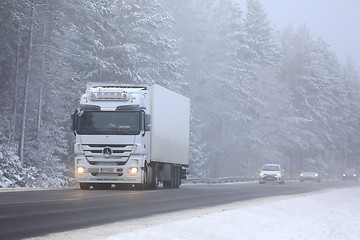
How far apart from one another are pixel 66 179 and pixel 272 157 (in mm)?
48433

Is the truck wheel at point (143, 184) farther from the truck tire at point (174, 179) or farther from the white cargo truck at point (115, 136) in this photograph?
the truck tire at point (174, 179)

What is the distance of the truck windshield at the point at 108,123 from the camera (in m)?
28.9

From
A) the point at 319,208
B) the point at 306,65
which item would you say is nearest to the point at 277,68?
the point at 306,65

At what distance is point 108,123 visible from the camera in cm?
2911

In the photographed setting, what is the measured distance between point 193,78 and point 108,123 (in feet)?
146

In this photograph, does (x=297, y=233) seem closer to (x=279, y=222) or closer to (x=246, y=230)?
(x=279, y=222)

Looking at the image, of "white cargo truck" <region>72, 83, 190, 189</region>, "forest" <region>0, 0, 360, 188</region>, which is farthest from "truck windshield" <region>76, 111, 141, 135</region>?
"forest" <region>0, 0, 360, 188</region>

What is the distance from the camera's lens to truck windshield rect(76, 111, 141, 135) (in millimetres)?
28938

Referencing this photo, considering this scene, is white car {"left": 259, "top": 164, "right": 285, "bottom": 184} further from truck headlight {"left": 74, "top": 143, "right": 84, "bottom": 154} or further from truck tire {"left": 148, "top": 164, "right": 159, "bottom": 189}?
truck headlight {"left": 74, "top": 143, "right": 84, "bottom": 154}

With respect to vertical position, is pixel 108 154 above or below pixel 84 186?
above

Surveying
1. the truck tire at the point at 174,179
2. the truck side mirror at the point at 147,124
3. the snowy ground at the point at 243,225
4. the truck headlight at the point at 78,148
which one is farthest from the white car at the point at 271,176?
the truck headlight at the point at 78,148

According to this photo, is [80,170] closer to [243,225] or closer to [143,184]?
[143,184]

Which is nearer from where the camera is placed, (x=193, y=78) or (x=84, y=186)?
(x=84, y=186)

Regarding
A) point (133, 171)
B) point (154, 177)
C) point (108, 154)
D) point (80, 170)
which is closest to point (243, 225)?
point (133, 171)
